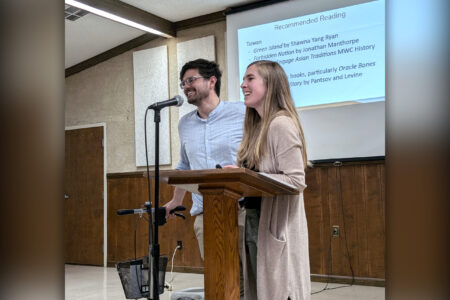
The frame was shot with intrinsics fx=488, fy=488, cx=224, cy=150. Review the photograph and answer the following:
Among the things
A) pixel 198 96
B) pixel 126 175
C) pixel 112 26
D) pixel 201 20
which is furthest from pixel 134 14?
pixel 198 96

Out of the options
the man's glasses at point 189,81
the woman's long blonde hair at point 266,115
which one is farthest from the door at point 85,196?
the woman's long blonde hair at point 266,115

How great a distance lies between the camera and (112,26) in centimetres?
573

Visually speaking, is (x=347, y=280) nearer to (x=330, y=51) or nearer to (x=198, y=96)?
(x=330, y=51)

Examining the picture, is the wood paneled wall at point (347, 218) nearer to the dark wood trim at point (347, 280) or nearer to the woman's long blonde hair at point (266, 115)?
the dark wood trim at point (347, 280)

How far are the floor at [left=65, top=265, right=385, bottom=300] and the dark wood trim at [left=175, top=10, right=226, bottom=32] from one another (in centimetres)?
281

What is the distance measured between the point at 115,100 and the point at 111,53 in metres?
0.62

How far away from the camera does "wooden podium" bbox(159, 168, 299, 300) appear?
1.42 m

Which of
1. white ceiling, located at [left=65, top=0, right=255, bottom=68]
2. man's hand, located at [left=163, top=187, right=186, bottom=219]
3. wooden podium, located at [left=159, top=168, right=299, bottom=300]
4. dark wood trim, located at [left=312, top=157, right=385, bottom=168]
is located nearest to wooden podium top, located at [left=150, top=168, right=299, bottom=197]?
wooden podium, located at [left=159, top=168, right=299, bottom=300]

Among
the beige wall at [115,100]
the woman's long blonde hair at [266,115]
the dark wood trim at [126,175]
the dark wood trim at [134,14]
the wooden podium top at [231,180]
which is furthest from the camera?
the dark wood trim at [126,175]

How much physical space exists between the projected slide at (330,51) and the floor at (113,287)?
1.67 m

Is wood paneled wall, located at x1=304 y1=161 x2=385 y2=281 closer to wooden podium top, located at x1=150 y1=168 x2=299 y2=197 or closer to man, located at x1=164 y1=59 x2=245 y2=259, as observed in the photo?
man, located at x1=164 y1=59 x2=245 y2=259

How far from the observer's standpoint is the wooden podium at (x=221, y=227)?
55.7 inches

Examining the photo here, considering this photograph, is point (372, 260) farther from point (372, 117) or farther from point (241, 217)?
point (241, 217)
